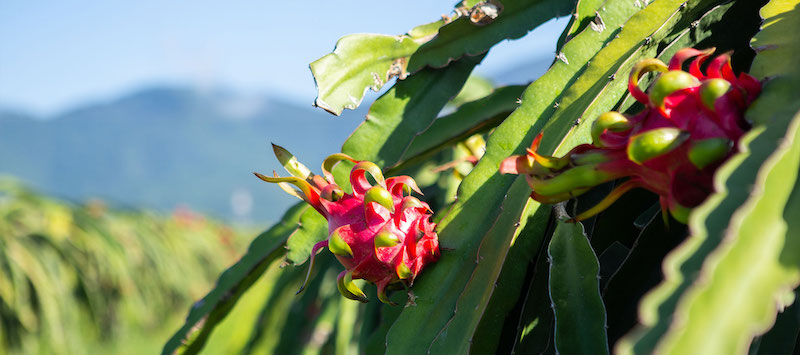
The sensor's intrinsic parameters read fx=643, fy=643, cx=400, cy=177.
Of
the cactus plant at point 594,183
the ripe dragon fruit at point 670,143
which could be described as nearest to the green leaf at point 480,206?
the cactus plant at point 594,183

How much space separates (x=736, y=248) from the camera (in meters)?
0.29

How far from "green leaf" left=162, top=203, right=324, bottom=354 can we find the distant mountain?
239 feet

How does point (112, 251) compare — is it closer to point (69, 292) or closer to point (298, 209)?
point (69, 292)

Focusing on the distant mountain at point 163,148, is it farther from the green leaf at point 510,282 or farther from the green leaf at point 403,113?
the green leaf at point 510,282

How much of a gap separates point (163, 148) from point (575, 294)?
9596cm

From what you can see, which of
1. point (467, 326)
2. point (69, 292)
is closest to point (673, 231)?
point (467, 326)

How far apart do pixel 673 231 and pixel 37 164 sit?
95.2 m

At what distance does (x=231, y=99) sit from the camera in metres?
114

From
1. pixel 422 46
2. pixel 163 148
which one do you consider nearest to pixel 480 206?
pixel 422 46

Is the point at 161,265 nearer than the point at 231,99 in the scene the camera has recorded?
Yes

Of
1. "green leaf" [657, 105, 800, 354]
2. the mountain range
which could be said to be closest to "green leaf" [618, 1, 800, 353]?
"green leaf" [657, 105, 800, 354]

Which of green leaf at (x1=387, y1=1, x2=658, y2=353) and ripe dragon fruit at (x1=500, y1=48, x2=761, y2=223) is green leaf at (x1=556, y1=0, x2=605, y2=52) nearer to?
green leaf at (x1=387, y1=1, x2=658, y2=353)

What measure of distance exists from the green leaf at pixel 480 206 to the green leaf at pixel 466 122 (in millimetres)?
231

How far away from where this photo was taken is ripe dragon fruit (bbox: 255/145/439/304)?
0.53m
